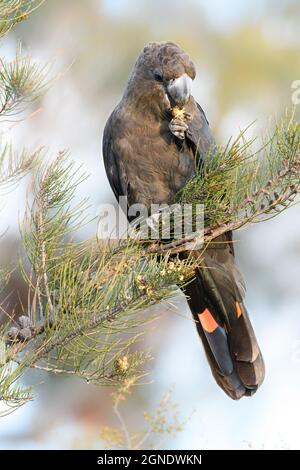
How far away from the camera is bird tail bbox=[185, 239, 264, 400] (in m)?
3.71

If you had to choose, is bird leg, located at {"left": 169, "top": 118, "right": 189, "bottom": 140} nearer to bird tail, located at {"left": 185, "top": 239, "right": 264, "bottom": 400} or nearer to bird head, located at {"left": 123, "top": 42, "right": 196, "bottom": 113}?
bird head, located at {"left": 123, "top": 42, "right": 196, "bottom": 113}

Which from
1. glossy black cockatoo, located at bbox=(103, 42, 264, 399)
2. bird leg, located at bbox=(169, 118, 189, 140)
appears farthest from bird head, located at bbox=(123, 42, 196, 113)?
bird leg, located at bbox=(169, 118, 189, 140)

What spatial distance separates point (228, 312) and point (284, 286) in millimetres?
4041

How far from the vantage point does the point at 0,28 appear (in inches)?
91.0

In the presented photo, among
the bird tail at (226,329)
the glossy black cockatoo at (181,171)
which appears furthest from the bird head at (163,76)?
the bird tail at (226,329)

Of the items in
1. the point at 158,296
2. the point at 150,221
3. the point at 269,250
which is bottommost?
the point at 269,250

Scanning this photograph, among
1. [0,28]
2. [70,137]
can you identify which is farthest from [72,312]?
[70,137]

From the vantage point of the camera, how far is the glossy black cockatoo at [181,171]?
12.2ft

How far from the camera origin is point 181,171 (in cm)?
375

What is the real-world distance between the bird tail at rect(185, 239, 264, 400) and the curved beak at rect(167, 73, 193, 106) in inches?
31.2

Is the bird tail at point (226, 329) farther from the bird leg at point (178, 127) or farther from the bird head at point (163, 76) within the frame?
the bird head at point (163, 76)

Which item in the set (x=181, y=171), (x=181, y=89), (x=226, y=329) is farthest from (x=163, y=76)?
(x=226, y=329)

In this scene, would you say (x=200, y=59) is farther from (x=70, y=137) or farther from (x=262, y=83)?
(x=70, y=137)

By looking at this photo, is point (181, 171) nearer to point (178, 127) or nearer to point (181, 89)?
point (178, 127)
